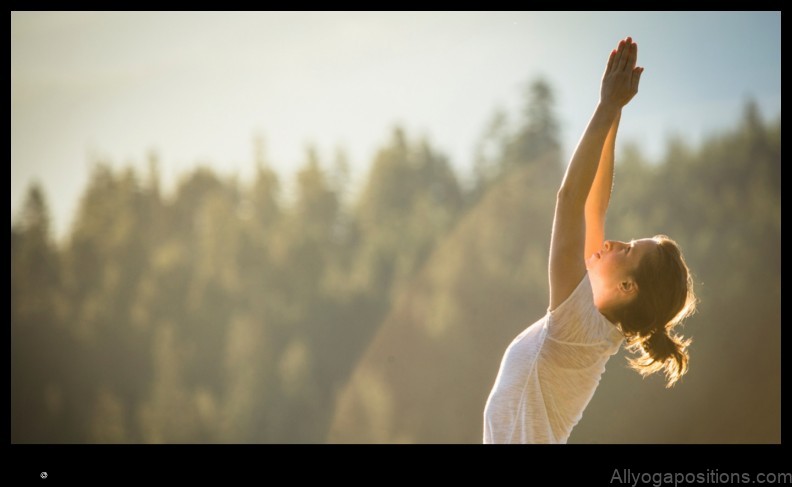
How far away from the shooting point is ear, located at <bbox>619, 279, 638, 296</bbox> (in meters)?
1.87

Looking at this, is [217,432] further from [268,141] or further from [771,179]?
[771,179]

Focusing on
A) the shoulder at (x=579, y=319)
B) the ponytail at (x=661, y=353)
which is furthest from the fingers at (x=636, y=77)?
the ponytail at (x=661, y=353)

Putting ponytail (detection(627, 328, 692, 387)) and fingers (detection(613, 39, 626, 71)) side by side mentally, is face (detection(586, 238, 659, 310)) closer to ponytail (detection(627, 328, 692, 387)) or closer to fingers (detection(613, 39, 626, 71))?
ponytail (detection(627, 328, 692, 387))

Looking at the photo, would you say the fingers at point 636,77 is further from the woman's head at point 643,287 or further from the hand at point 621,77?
the woman's head at point 643,287

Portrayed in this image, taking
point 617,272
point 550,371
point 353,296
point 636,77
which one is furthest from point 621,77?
point 353,296

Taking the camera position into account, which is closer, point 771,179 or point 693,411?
point 693,411

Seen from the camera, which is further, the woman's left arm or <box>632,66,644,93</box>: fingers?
the woman's left arm

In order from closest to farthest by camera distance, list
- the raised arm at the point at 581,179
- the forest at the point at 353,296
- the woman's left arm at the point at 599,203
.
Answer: the raised arm at the point at 581,179
the woman's left arm at the point at 599,203
the forest at the point at 353,296

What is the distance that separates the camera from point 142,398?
37.7ft

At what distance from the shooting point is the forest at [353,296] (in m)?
10.4

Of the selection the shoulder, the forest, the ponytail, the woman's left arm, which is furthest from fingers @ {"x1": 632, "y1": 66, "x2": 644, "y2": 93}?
the forest
